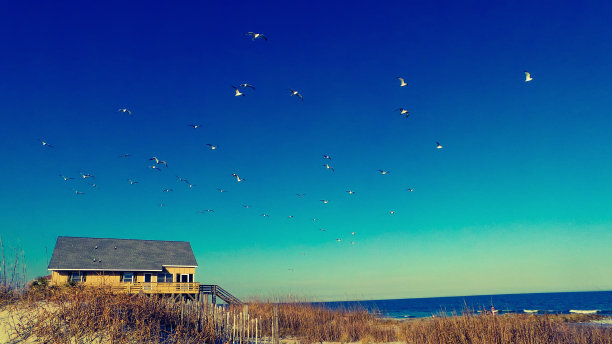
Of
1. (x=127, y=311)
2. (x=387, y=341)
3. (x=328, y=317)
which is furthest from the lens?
(x=328, y=317)

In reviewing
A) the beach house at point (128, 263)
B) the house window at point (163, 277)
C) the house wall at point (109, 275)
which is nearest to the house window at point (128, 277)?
the beach house at point (128, 263)

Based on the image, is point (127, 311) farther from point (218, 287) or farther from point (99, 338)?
point (218, 287)

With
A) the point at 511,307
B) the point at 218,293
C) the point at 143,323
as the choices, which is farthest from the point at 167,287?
the point at 511,307

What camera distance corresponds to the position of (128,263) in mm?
38656

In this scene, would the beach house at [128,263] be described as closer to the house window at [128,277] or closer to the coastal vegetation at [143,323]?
the house window at [128,277]

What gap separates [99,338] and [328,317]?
62.7 ft

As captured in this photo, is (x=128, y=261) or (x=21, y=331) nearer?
(x=21, y=331)

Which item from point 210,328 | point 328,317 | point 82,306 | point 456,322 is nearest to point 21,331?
point 82,306

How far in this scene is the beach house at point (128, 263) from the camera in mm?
34688

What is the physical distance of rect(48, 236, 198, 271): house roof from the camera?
36.4m

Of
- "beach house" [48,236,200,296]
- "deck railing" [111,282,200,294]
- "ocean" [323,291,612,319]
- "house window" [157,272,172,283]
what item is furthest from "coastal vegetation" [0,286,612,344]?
"house window" [157,272,172,283]

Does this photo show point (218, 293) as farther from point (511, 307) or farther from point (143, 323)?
point (511, 307)

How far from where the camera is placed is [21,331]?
34.8 feet

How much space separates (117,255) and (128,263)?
172cm
